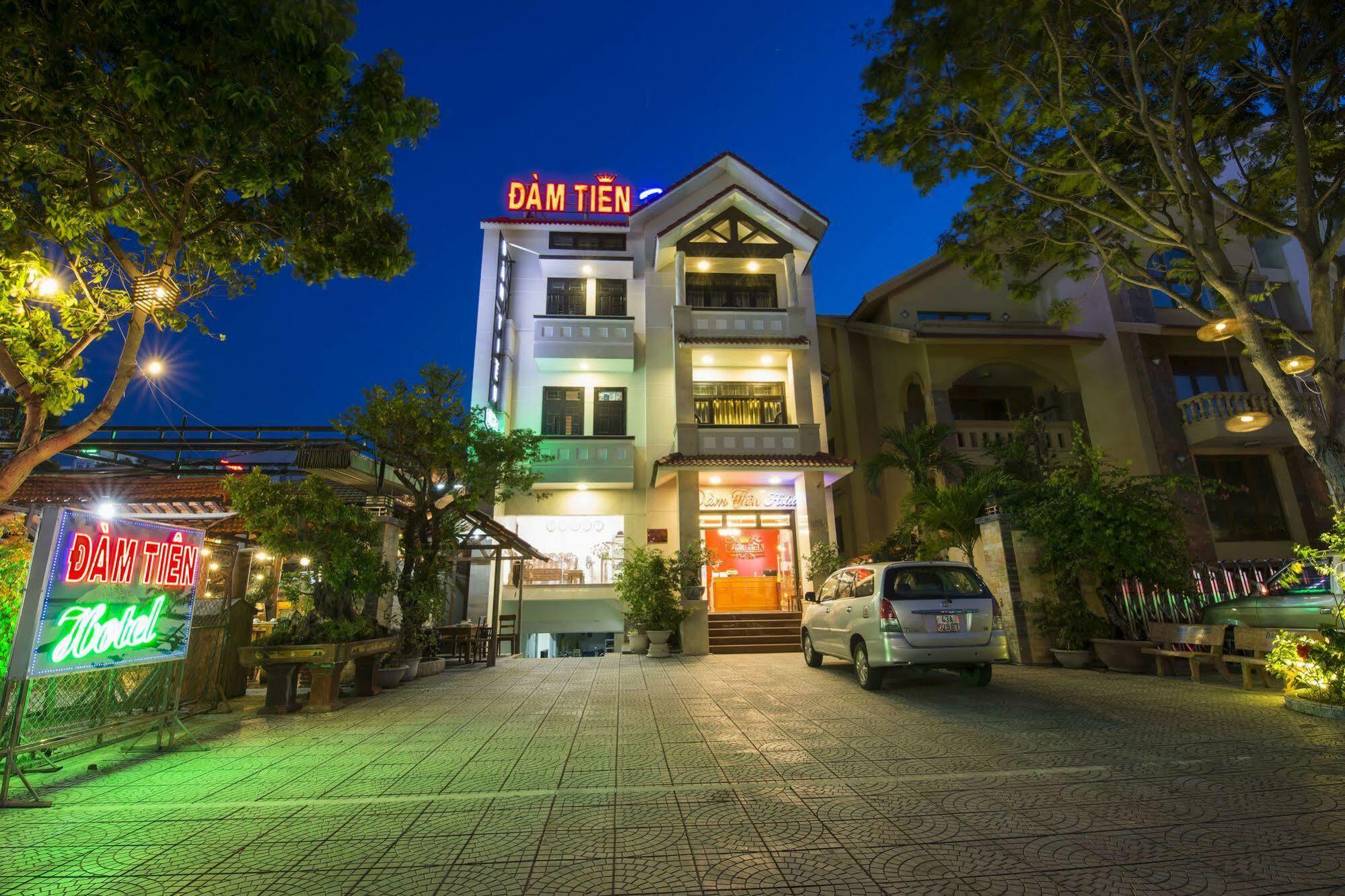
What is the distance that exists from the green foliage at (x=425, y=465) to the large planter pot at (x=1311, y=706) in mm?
11924

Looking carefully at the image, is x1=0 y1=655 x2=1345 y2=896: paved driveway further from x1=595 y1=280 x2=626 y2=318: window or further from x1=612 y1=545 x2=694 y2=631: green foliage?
x1=595 y1=280 x2=626 y2=318: window

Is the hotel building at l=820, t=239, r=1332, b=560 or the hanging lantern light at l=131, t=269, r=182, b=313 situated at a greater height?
the hotel building at l=820, t=239, r=1332, b=560

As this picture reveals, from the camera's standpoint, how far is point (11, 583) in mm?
5395

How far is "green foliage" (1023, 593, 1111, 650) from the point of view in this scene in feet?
33.7

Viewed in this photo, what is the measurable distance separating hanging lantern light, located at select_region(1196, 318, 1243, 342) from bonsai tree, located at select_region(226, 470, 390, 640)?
Result: 39.4ft

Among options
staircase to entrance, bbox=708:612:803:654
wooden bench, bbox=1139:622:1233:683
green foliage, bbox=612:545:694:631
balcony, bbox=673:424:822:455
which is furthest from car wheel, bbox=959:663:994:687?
balcony, bbox=673:424:822:455

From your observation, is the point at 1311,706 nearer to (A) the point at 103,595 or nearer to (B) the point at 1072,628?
(B) the point at 1072,628

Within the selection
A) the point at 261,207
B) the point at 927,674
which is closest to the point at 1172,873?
the point at 927,674

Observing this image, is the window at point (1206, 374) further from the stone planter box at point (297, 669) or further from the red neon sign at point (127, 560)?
the red neon sign at point (127, 560)

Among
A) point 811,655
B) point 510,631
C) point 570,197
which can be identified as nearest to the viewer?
point 811,655

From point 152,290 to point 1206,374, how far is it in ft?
87.9

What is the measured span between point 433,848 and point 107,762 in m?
4.20

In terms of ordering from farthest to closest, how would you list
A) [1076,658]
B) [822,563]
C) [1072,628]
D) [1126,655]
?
1. [822,563]
2. [1072,628]
3. [1076,658]
4. [1126,655]

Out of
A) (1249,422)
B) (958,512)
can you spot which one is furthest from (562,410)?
(1249,422)
